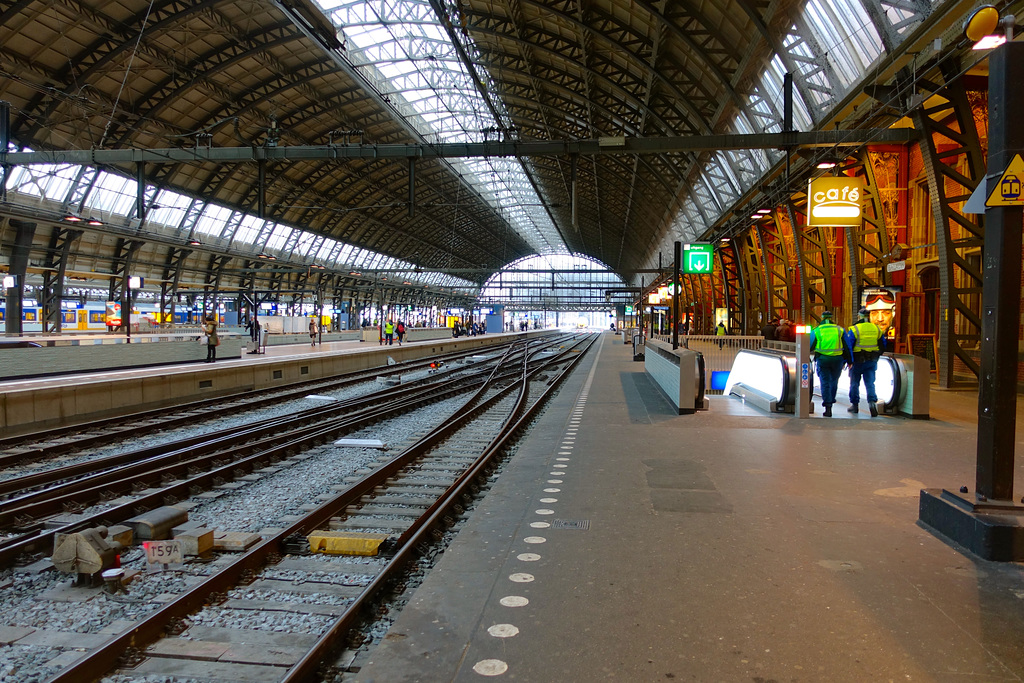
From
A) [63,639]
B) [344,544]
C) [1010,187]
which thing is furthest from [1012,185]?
[63,639]

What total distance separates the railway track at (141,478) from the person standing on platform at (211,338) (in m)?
10.8

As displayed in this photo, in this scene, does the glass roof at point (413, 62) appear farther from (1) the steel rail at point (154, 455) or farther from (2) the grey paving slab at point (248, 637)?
(2) the grey paving slab at point (248, 637)

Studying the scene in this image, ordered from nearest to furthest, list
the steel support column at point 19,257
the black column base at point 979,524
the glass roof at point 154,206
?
the black column base at point 979,524 < the steel support column at point 19,257 < the glass roof at point 154,206

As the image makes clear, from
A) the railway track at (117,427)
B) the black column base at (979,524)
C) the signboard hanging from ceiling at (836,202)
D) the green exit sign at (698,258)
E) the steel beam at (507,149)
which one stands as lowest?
the railway track at (117,427)

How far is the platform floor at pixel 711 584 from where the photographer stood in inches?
109

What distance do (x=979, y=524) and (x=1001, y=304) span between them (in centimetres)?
147

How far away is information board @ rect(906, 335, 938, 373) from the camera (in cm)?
1870

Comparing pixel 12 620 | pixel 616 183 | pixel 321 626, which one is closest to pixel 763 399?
pixel 321 626

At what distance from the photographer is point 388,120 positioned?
1480 inches

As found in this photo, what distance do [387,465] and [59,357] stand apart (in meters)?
14.0

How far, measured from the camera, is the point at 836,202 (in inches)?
557

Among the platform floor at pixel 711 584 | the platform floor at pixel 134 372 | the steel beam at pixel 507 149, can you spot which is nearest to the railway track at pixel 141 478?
the platform floor at pixel 711 584

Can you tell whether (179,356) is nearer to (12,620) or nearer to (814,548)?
(12,620)

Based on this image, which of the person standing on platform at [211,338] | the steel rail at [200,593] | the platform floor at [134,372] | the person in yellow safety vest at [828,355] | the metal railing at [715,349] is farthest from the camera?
the person standing on platform at [211,338]
